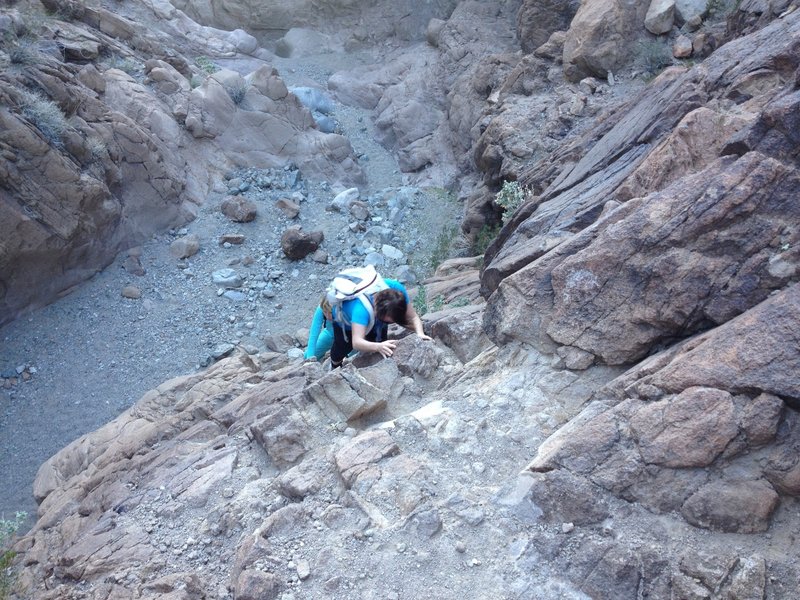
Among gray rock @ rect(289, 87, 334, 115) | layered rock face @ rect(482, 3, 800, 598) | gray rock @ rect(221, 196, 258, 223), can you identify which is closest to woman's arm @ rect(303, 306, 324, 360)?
layered rock face @ rect(482, 3, 800, 598)

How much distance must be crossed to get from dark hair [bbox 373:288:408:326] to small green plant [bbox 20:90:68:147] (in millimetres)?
7370

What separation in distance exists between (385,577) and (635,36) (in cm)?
1019

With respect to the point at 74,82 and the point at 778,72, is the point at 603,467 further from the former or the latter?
the point at 74,82

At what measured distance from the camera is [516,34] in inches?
617

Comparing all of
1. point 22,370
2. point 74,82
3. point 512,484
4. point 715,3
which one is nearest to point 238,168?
point 74,82

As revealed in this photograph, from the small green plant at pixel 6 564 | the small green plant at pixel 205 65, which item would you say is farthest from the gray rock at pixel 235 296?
Answer: the small green plant at pixel 205 65

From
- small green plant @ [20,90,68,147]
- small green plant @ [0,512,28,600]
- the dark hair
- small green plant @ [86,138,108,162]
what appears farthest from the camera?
small green plant @ [86,138,108,162]

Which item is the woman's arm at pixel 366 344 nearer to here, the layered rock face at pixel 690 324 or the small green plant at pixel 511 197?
the layered rock face at pixel 690 324

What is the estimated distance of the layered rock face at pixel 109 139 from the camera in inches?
403

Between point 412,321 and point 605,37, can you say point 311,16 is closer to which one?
point 605,37

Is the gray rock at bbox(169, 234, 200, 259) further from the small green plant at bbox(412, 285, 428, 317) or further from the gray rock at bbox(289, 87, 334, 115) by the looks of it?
the gray rock at bbox(289, 87, 334, 115)

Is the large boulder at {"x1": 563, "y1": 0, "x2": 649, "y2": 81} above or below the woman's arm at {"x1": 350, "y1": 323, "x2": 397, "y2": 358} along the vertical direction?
above

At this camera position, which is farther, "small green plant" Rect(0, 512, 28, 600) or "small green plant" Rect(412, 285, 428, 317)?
"small green plant" Rect(412, 285, 428, 317)

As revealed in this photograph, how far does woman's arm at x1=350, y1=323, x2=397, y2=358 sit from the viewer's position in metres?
5.41
